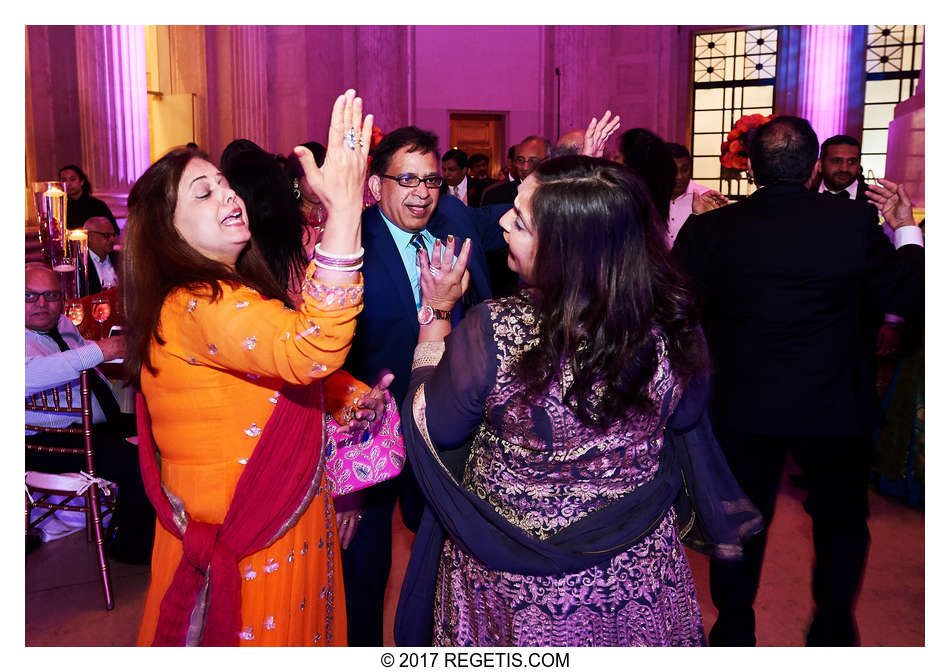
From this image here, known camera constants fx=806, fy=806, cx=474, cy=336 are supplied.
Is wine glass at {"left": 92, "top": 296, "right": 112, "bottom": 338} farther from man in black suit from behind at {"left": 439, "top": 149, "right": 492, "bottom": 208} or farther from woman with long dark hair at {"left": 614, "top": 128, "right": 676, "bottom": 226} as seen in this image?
man in black suit from behind at {"left": 439, "top": 149, "right": 492, "bottom": 208}

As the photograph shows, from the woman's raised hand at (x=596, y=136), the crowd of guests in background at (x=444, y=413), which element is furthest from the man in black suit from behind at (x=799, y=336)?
the woman's raised hand at (x=596, y=136)

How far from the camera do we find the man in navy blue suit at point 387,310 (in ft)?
8.07

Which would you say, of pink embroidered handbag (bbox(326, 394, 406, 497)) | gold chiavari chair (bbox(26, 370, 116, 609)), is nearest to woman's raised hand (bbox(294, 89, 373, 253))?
pink embroidered handbag (bbox(326, 394, 406, 497))

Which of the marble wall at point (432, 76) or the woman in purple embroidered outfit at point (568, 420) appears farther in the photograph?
the marble wall at point (432, 76)

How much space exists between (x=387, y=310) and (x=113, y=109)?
6.33 m

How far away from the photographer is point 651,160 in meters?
3.33

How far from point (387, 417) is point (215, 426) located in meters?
0.48

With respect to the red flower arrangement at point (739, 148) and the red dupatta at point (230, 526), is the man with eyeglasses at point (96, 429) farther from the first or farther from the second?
the red flower arrangement at point (739, 148)

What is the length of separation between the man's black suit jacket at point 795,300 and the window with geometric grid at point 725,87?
10.5 metres

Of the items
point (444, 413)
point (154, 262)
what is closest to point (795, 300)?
point (444, 413)

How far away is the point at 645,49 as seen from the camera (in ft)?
39.8

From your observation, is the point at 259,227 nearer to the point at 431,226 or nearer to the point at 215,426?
the point at 431,226

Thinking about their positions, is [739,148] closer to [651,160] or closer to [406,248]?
[651,160]
